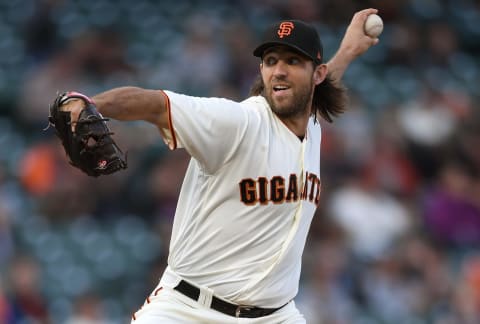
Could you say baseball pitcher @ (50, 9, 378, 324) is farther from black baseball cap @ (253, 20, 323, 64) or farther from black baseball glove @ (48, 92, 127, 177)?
black baseball glove @ (48, 92, 127, 177)

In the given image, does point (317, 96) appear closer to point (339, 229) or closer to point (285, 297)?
point (285, 297)

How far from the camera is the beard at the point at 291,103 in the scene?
4730 millimetres

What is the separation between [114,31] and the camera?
34.2ft

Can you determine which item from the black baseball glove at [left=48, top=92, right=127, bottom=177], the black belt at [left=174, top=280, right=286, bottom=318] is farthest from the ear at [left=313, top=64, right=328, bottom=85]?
the black baseball glove at [left=48, top=92, right=127, bottom=177]

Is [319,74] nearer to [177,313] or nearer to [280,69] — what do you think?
[280,69]

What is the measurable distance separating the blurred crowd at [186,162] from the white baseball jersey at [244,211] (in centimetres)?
336

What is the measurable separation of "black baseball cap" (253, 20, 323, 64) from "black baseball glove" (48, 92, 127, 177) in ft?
3.49

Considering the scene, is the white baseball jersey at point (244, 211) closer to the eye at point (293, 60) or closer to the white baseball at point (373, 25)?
the eye at point (293, 60)

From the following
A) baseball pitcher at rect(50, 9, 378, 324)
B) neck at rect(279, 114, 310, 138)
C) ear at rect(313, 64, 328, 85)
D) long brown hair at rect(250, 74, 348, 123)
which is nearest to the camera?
baseball pitcher at rect(50, 9, 378, 324)

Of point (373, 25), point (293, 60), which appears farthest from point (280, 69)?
point (373, 25)

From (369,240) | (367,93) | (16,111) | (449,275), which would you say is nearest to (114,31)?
(16,111)

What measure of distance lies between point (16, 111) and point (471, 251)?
447 centimetres

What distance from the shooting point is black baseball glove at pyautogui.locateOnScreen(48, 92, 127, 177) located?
3791mm

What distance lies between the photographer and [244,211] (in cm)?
458
